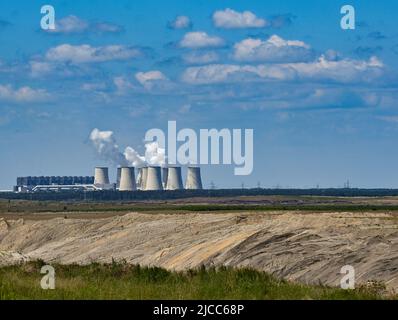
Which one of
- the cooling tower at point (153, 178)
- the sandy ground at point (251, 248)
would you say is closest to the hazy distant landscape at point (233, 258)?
the sandy ground at point (251, 248)

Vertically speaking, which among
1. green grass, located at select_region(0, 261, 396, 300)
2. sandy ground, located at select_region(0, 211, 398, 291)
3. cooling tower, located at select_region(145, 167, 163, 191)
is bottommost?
green grass, located at select_region(0, 261, 396, 300)

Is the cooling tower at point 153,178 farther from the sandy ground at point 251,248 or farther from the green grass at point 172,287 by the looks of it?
the green grass at point 172,287

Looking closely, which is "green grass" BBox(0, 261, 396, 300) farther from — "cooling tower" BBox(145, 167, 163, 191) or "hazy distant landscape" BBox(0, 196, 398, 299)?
"cooling tower" BBox(145, 167, 163, 191)

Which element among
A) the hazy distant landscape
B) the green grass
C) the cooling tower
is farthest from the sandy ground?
the cooling tower

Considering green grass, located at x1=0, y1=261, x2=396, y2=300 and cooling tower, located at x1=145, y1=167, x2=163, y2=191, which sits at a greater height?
cooling tower, located at x1=145, y1=167, x2=163, y2=191

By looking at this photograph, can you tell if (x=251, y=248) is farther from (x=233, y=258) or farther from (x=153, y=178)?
(x=153, y=178)

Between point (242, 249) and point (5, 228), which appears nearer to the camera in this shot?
point (242, 249)
